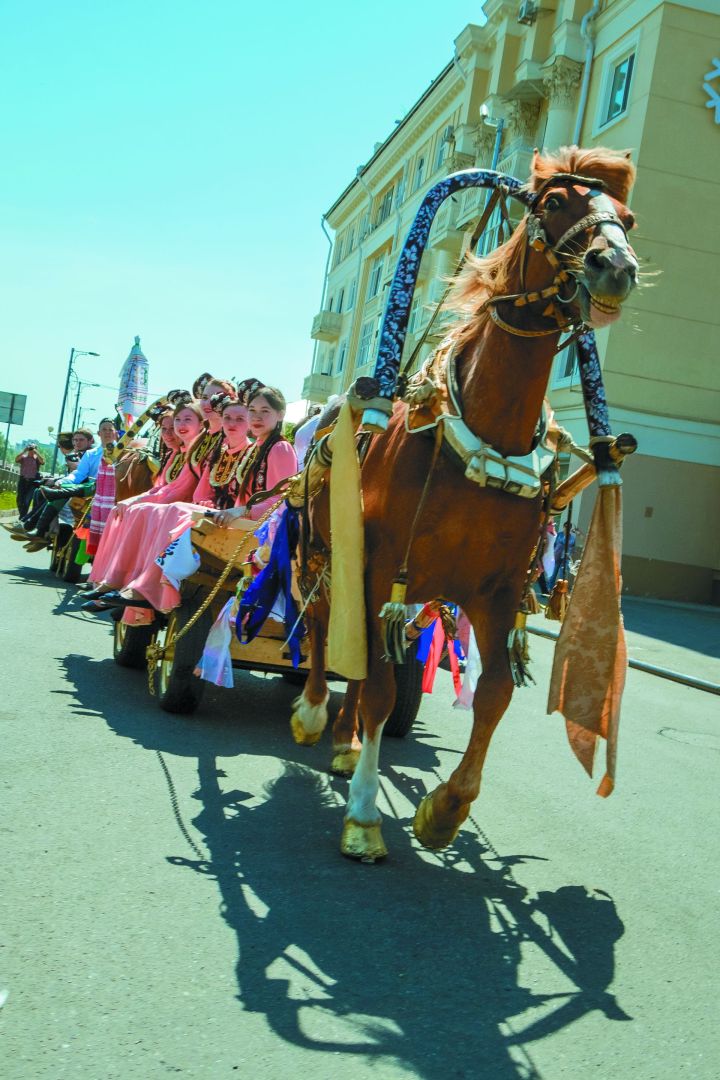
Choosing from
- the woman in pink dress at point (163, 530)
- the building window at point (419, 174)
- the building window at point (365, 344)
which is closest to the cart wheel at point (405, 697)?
the woman in pink dress at point (163, 530)

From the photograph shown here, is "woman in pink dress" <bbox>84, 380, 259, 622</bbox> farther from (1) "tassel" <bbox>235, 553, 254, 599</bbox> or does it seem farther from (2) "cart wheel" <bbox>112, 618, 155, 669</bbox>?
(1) "tassel" <bbox>235, 553, 254, 599</bbox>

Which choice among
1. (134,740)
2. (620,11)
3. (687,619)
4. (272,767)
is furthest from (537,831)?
(620,11)

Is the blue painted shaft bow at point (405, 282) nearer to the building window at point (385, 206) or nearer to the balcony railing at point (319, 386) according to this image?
the building window at point (385, 206)

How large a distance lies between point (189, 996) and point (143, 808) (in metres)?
1.73

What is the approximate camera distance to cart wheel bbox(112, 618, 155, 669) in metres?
7.85

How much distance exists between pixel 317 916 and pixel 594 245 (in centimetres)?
245

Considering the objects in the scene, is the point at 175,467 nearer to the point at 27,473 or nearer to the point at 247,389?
the point at 247,389

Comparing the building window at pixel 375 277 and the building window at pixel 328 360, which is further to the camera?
the building window at pixel 328 360

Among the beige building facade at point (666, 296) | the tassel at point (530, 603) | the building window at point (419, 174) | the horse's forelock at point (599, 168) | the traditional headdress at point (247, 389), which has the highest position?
the building window at point (419, 174)

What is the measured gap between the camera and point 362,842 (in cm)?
429

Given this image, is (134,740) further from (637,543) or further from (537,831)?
(637,543)

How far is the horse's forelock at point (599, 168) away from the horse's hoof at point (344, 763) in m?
2.95

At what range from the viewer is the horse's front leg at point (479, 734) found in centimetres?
422

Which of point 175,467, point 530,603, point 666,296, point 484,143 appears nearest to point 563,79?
point 484,143
